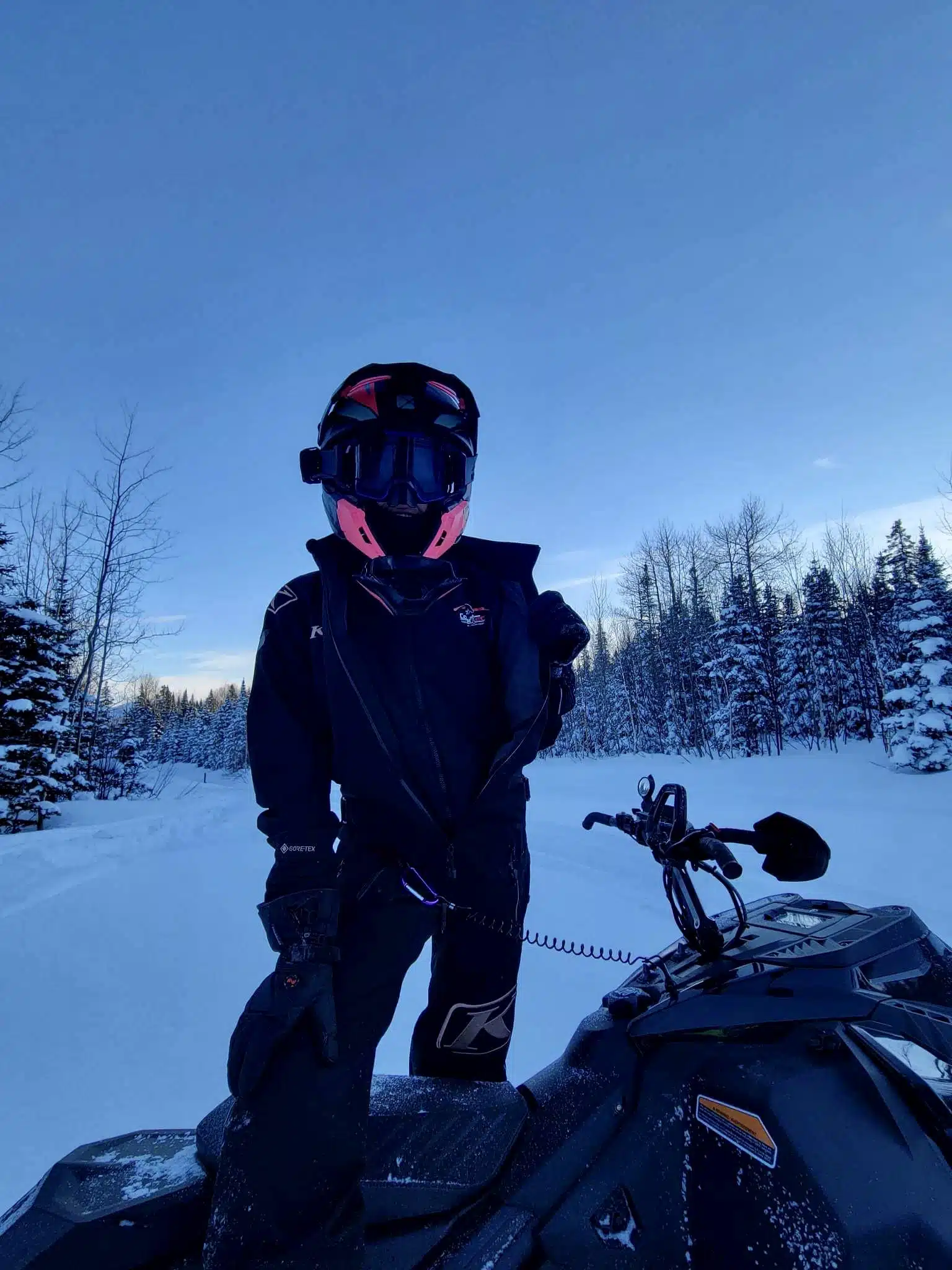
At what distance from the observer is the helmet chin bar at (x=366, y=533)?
6.49 ft

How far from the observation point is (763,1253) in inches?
42.1

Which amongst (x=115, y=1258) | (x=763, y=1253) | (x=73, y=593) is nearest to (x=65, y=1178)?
(x=115, y=1258)

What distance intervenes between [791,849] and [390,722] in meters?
1.08

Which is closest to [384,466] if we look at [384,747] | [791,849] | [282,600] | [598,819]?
[282,600]

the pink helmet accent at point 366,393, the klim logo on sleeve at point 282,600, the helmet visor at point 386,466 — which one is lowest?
the klim logo on sleeve at point 282,600

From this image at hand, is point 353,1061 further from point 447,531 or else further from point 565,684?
point 447,531

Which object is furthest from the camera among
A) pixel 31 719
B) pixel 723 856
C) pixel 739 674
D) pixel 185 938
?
pixel 739 674

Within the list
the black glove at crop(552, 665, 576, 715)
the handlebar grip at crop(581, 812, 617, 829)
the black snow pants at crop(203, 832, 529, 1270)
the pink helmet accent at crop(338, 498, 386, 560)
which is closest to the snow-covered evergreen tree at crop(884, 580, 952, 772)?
the black glove at crop(552, 665, 576, 715)

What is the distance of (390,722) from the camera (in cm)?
183

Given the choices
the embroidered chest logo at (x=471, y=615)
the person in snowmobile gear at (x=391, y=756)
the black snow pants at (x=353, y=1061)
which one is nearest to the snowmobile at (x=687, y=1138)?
the black snow pants at (x=353, y=1061)

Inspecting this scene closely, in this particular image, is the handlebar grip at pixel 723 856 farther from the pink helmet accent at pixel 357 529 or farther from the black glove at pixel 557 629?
the pink helmet accent at pixel 357 529

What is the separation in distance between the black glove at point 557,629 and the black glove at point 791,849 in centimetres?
74

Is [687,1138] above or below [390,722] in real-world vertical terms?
below

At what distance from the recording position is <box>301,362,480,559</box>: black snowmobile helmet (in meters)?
1.98
